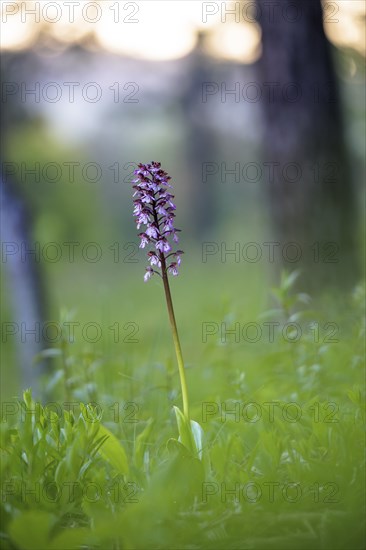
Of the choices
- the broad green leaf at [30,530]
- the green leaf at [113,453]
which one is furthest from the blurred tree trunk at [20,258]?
the broad green leaf at [30,530]

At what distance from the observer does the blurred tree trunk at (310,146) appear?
4.19m

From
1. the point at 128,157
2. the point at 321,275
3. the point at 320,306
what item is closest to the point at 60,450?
the point at 320,306

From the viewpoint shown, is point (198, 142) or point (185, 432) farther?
point (198, 142)

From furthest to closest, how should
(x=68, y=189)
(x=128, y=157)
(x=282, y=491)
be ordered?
(x=128, y=157), (x=68, y=189), (x=282, y=491)

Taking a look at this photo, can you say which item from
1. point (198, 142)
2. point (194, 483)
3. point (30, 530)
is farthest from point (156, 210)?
point (198, 142)

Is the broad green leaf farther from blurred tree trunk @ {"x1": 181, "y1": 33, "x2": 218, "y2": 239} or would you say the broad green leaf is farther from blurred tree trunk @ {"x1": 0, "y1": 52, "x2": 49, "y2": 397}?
blurred tree trunk @ {"x1": 181, "y1": 33, "x2": 218, "y2": 239}

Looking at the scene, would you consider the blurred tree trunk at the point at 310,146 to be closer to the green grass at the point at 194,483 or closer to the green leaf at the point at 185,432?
the green grass at the point at 194,483

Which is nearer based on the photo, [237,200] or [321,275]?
[321,275]

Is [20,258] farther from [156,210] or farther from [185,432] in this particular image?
[185,432]

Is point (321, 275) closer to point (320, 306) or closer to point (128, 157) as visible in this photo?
point (320, 306)

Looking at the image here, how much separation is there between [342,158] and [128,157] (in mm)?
18497

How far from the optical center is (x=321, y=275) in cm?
419

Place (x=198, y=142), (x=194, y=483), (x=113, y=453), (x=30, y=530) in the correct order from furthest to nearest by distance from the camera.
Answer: (x=198, y=142) → (x=113, y=453) → (x=194, y=483) → (x=30, y=530)

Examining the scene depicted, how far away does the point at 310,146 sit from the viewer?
14.2ft
